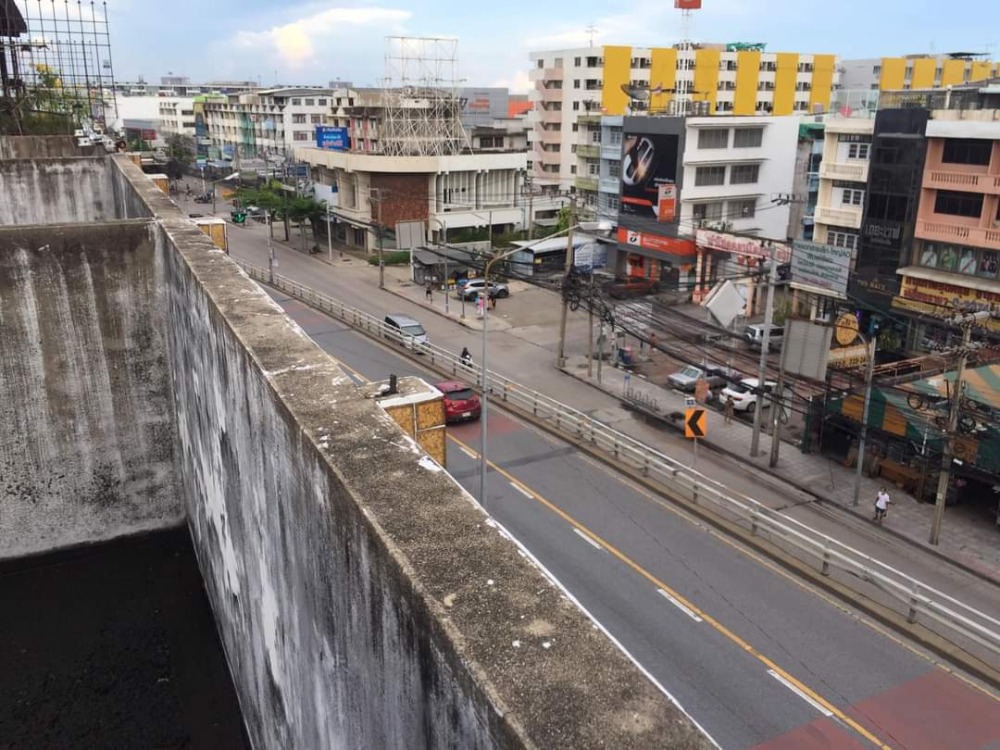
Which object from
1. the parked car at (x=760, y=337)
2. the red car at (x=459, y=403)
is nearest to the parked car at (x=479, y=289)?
the parked car at (x=760, y=337)

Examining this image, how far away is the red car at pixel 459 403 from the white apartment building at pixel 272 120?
5817 cm

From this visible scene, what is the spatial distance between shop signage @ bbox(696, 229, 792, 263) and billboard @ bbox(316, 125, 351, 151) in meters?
25.4

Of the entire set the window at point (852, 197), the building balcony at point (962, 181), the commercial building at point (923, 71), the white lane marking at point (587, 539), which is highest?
the commercial building at point (923, 71)

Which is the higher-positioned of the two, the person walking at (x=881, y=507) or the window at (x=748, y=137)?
the window at (x=748, y=137)

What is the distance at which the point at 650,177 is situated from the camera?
44188mm

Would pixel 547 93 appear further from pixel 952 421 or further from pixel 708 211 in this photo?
pixel 952 421

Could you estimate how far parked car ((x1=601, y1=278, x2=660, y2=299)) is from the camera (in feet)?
133

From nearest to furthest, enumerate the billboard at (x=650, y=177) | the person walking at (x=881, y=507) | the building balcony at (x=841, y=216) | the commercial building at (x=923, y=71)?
1. the person walking at (x=881, y=507)
2. the building balcony at (x=841, y=216)
3. the billboard at (x=650, y=177)
4. the commercial building at (x=923, y=71)

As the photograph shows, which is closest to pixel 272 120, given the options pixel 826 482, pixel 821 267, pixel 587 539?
pixel 821 267

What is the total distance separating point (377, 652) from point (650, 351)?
1119 inches

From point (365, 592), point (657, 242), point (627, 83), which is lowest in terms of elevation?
point (657, 242)

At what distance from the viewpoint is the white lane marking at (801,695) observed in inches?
472

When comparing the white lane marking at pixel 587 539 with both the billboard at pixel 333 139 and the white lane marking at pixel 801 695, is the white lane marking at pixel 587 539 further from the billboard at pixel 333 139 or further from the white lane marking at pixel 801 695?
the billboard at pixel 333 139

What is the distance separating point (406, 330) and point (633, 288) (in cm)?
1406
